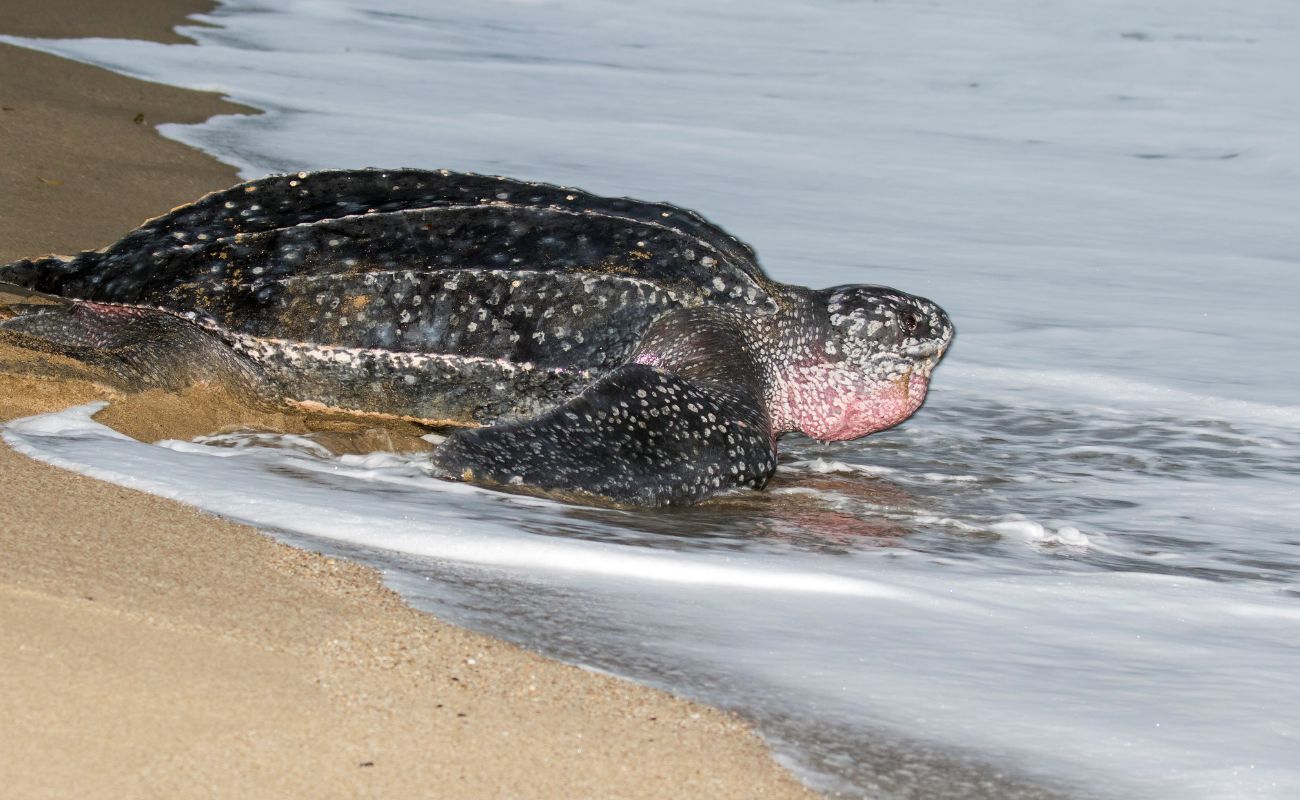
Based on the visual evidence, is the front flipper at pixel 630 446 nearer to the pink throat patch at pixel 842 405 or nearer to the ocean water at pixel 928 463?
Answer: the ocean water at pixel 928 463

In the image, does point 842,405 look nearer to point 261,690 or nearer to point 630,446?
point 630,446

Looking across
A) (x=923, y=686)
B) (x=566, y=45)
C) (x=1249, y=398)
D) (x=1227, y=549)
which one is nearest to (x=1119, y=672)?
(x=923, y=686)

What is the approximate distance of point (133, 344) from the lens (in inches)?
123

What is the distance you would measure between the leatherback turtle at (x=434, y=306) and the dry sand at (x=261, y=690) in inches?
35.3

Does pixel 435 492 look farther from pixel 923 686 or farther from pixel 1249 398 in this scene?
pixel 1249 398

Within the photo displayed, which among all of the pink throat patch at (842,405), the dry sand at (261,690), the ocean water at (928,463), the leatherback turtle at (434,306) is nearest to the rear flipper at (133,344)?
the leatherback turtle at (434,306)

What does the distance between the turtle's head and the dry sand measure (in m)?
1.71

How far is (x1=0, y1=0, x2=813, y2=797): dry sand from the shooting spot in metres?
1.47

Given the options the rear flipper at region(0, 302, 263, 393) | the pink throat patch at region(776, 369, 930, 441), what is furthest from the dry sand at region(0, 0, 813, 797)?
the pink throat patch at region(776, 369, 930, 441)

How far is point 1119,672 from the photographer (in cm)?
212

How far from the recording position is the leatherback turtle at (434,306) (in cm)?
318

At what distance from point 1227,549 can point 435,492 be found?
1.64 m

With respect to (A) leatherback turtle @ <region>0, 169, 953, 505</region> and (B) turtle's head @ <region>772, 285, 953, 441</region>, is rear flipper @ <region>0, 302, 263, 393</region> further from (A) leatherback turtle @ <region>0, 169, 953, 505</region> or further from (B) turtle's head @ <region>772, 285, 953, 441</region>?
(B) turtle's head @ <region>772, 285, 953, 441</region>

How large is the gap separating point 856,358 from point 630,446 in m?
0.88
